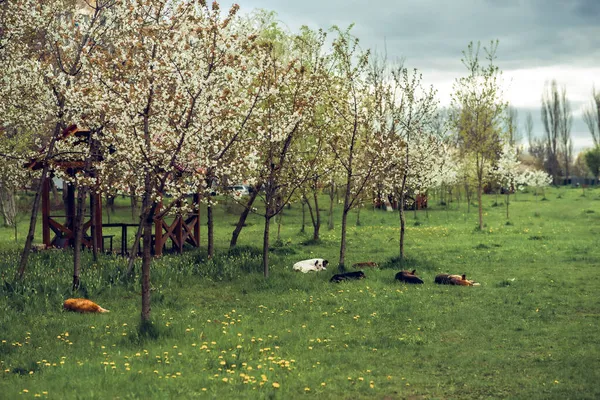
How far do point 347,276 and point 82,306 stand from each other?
25.9ft

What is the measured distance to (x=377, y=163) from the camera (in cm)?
2228

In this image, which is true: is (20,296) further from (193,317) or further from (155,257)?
(155,257)

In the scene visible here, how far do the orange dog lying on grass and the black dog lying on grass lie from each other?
694cm

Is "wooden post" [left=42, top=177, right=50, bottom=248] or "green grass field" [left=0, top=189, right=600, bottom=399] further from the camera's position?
"wooden post" [left=42, top=177, right=50, bottom=248]

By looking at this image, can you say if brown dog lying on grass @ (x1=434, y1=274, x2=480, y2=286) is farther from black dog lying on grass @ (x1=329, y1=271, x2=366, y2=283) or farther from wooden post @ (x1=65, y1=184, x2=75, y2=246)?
wooden post @ (x1=65, y1=184, x2=75, y2=246)

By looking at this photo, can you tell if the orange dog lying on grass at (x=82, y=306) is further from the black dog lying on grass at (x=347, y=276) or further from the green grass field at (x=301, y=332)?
the black dog lying on grass at (x=347, y=276)

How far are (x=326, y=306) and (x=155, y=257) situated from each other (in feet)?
31.1

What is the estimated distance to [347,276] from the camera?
19.0 metres

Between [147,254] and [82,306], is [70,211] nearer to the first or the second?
[82,306]

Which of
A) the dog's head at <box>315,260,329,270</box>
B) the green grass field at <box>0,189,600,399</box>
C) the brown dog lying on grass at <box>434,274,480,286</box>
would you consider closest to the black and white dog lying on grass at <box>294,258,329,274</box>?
the dog's head at <box>315,260,329,270</box>

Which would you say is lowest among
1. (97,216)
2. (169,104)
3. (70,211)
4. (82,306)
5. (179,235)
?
(82,306)

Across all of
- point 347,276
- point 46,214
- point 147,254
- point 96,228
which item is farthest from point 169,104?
point 46,214

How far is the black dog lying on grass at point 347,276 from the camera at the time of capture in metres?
18.7

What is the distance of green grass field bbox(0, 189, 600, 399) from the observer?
9.49 m
